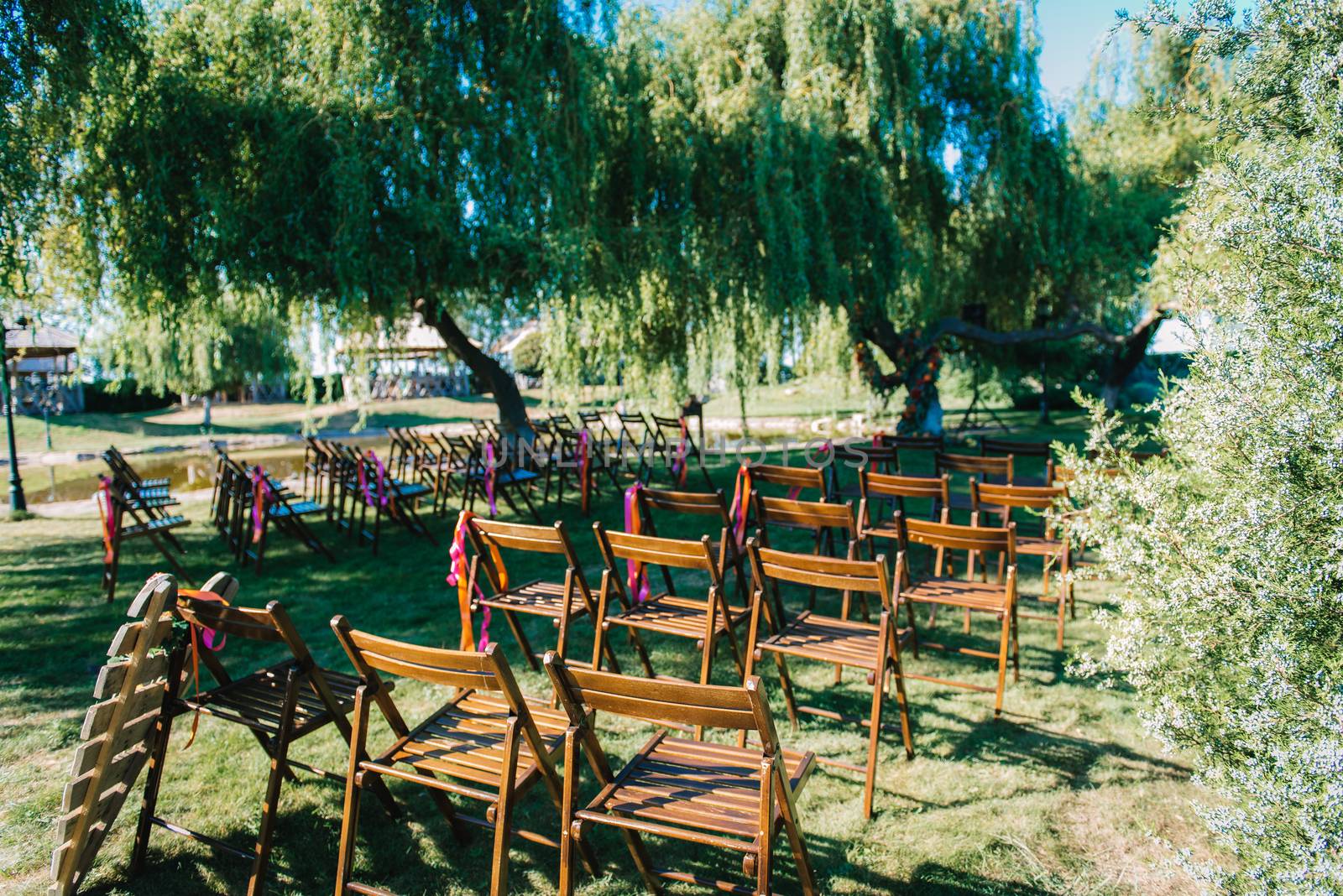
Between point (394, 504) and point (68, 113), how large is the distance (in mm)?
4619

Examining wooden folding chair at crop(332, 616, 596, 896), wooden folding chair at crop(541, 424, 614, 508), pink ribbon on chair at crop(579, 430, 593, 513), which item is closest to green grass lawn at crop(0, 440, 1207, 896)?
wooden folding chair at crop(332, 616, 596, 896)

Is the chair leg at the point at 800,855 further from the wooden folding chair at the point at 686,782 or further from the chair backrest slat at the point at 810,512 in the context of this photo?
the chair backrest slat at the point at 810,512

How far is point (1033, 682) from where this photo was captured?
4480 mm

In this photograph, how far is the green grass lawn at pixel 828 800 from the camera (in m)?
2.88

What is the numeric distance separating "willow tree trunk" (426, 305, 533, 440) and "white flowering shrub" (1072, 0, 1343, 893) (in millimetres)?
8799

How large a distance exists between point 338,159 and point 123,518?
385 cm

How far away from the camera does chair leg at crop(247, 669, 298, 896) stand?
2727mm

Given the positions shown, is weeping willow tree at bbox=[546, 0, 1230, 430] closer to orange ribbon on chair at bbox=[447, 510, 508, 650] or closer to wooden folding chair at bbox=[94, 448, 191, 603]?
wooden folding chair at bbox=[94, 448, 191, 603]

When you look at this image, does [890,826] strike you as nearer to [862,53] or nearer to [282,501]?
[282,501]

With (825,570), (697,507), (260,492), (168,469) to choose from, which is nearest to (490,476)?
(260,492)

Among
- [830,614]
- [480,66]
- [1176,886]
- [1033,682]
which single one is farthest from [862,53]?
[1176,886]

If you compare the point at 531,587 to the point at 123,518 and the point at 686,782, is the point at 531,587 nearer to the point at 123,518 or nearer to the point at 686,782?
the point at 686,782

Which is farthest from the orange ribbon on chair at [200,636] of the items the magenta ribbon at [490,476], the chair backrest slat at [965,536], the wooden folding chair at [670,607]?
the magenta ribbon at [490,476]

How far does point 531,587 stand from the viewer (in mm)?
4648
